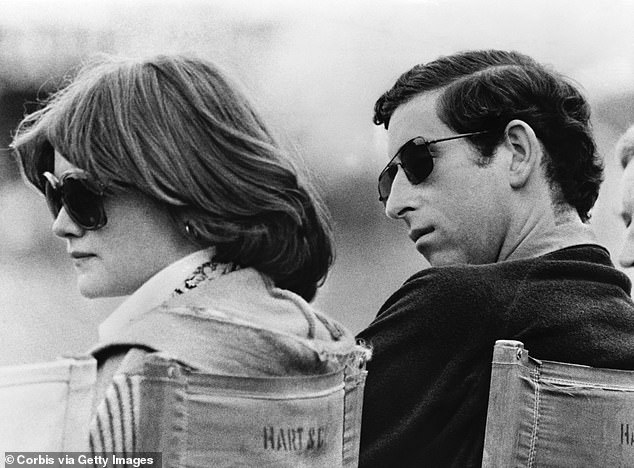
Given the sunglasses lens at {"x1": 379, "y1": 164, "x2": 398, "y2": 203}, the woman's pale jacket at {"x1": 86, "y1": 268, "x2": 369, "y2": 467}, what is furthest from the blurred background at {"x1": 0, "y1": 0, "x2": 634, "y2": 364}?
the woman's pale jacket at {"x1": 86, "y1": 268, "x2": 369, "y2": 467}

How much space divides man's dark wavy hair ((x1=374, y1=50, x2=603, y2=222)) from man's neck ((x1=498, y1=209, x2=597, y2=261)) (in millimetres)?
59

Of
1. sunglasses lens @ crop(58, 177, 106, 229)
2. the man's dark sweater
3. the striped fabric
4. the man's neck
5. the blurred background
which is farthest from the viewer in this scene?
the man's neck

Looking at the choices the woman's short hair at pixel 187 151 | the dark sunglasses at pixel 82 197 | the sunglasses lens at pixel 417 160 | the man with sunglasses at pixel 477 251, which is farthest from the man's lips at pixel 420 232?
the dark sunglasses at pixel 82 197

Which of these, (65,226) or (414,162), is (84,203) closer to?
(65,226)

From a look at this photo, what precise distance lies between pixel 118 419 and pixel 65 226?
312 millimetres

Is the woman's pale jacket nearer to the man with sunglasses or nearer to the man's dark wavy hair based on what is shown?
the man with sunglasses

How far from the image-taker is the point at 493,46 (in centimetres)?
228

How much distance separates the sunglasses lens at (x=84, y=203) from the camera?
1604 mm

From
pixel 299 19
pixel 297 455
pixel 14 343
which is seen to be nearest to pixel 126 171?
pixel 14 343

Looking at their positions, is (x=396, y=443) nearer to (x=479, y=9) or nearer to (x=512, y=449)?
(x=512, y=449)

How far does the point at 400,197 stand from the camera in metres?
2.14

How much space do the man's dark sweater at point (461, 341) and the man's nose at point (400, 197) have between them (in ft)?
0.50

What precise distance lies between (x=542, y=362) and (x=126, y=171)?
0.86m

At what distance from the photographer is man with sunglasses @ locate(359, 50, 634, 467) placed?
196cm
